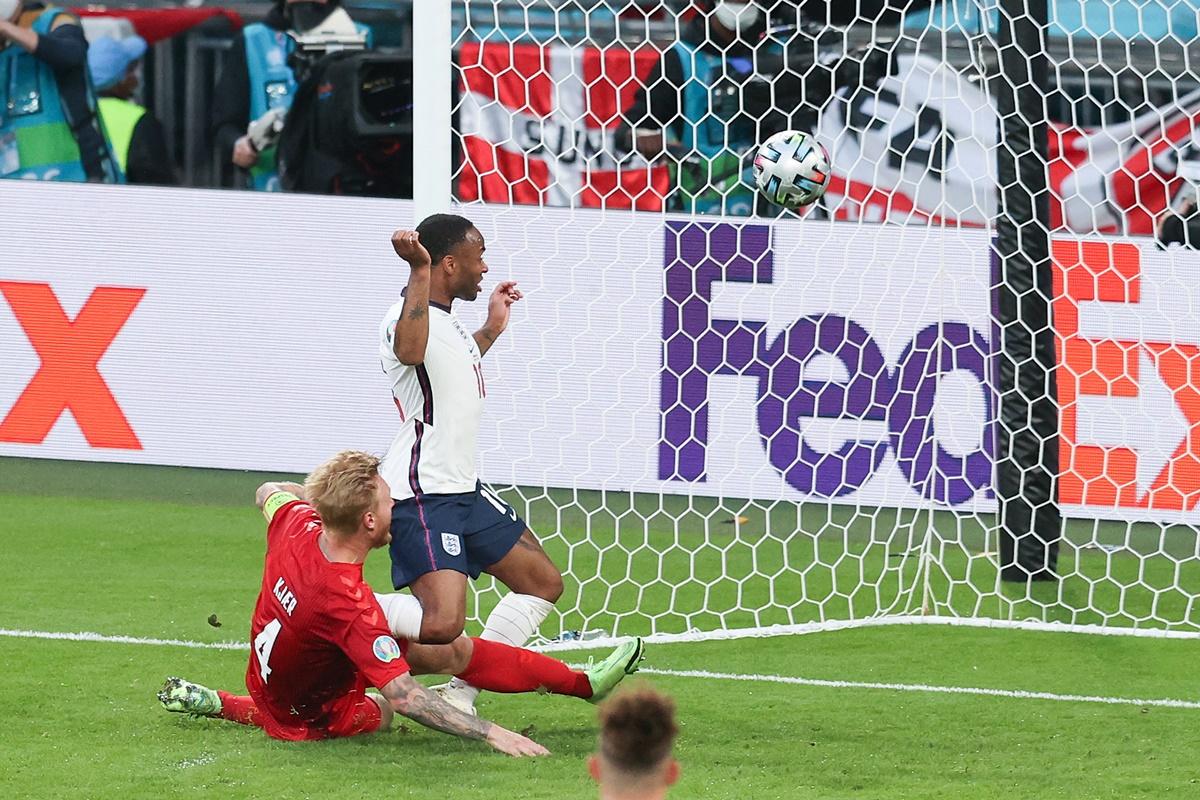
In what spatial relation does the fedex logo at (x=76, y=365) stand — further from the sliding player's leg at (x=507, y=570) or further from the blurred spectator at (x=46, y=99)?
the sliding player's leg at (x=507, y=570)

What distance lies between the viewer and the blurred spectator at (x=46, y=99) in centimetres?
966

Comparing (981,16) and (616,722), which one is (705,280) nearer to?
(981,16)

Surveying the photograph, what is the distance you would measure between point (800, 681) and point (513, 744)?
4.55 ft

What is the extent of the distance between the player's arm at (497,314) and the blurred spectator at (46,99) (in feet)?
14.8

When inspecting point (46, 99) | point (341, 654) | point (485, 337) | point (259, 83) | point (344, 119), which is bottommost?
point (341, 654)

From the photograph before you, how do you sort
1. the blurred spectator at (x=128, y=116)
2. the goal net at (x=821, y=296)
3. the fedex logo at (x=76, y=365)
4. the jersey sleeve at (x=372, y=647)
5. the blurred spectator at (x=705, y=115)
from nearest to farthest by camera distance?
the jersey sleeve at (x=372, y=647) → the goal net at (x=821, y=296) → the blurred spectator at (x=705, y=115) → the fedex logo at (x=76, y=365) → the blurred spectator at (x=128, y=116)

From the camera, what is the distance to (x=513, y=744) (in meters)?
5.01

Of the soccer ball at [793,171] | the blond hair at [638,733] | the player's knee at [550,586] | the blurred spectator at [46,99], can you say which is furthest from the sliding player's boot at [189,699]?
the blurred spectator at [46,99]

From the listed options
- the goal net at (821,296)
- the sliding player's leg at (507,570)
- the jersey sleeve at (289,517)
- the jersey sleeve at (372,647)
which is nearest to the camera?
the jersey sleeve at (372,647)

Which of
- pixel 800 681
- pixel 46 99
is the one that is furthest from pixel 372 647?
pixel 46 99

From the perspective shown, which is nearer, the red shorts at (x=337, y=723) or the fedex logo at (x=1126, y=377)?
the red shorts at (x=337, y=723)

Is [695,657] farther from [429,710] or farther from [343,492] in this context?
[343,492]

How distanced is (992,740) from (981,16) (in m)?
3.56

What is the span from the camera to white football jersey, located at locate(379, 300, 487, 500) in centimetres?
536
